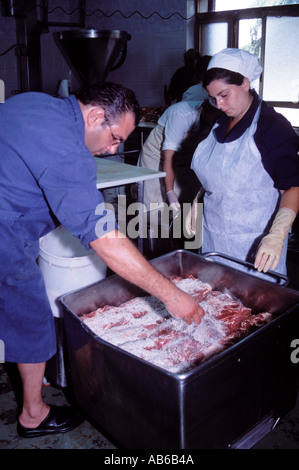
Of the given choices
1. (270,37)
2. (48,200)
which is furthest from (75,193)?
(270,37)

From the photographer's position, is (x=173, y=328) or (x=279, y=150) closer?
(x=173, y=328)

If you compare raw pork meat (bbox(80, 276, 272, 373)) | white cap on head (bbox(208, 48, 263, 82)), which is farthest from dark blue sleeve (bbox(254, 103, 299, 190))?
raw pork meat (bbox(80, 276, 272, 373))

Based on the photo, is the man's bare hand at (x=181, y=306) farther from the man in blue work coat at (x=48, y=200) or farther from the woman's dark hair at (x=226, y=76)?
the woman's dark hair at (x=226, y=76)

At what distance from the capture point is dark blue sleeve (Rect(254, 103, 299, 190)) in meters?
1.83

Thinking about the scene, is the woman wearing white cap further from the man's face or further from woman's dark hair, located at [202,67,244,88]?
the man's face

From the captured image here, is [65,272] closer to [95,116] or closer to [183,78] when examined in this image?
[95,116]

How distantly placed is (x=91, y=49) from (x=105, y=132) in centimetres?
354

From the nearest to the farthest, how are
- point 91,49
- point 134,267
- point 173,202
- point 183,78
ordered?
point 134,267 → point 173,202 → point 91,49 → point 183,78

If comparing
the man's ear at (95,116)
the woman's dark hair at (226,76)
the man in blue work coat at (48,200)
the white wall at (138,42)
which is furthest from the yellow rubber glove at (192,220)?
the white wall at (138,42)

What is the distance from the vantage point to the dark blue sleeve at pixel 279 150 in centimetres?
183

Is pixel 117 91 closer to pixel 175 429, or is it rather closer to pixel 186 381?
pixel 186 381

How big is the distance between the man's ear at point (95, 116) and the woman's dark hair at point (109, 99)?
1 cm

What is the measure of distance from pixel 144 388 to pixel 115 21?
6.08 metres

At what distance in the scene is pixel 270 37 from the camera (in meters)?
4.56
